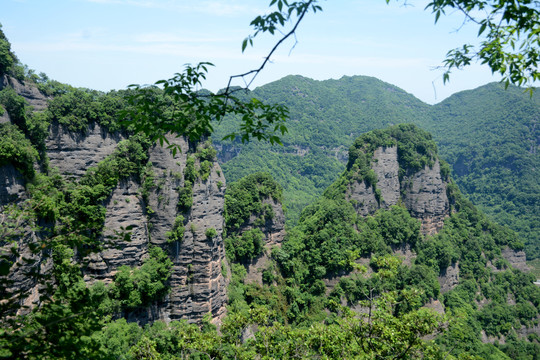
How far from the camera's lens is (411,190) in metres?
59.7

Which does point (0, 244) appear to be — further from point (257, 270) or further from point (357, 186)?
point (357, 186)

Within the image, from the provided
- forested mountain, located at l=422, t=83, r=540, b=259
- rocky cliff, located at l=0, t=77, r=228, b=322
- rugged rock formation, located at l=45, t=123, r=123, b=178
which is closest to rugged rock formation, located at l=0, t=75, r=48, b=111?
→ rocky cliff, located at l=0, t=77, r=228, b=322

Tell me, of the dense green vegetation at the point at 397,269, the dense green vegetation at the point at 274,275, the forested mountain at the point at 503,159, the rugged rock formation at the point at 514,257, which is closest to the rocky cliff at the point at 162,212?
the dense green vegetation at the point at 274,275

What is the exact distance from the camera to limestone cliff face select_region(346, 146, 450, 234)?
5788cm

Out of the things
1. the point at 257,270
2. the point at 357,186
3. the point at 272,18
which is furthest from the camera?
the point at 357,186

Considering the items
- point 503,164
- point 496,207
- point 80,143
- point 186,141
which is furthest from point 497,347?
point 503,164

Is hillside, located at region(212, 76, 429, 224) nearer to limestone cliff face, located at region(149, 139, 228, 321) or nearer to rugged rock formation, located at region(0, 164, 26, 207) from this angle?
limestone cliff face, located at region(149, 139, 228, 321)

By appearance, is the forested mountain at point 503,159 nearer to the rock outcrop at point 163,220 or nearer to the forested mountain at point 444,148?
the forested mountain at point 444,148

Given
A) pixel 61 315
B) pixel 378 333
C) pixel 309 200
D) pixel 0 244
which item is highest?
Result: pixel 61 315

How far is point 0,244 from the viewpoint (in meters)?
16.5

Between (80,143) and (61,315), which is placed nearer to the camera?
(61,315)

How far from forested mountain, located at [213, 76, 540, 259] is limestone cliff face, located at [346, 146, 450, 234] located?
23.5 metres

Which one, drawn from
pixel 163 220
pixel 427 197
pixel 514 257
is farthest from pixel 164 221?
pixel 514 257

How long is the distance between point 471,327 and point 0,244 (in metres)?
51.3
